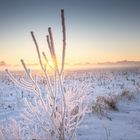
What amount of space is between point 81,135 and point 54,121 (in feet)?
6.73

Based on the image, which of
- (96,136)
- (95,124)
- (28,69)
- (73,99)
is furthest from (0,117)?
(28,69)

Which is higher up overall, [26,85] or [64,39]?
[64,39]

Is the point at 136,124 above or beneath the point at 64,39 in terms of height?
beneath

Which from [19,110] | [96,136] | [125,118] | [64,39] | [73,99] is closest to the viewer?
[64,39]

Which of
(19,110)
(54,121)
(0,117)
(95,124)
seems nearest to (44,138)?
(54,121)

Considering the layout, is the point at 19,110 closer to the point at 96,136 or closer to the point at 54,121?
the point at 96,136

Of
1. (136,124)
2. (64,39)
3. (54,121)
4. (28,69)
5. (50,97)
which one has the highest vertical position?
(64,39)

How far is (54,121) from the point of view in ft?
11.7

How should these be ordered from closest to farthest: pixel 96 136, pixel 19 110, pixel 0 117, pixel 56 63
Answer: pixel 56 63, pixel 96 136, pixel 0 117, pixel 19 110

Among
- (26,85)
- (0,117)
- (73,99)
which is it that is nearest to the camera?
(26,85)

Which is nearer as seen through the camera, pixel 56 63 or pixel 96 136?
pixel 56 63

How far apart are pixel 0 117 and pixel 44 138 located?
14.3ft

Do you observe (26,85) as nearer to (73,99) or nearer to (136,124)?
(73,99)

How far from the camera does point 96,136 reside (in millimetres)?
5367
